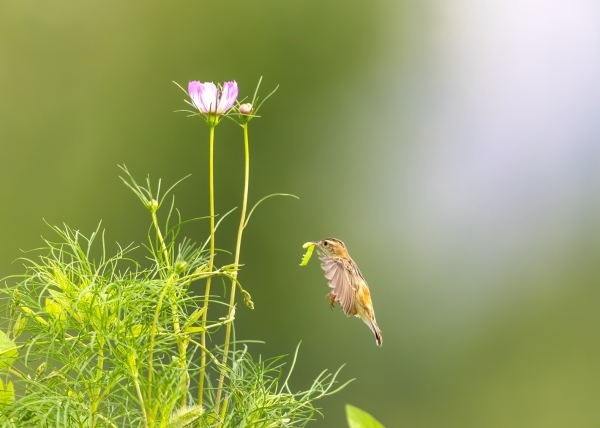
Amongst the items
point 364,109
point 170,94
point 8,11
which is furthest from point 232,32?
point 8,11

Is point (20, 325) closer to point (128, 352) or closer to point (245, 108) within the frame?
point (128, 352)

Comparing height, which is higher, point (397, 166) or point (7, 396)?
point (397, 166)

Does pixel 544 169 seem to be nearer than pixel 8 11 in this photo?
No

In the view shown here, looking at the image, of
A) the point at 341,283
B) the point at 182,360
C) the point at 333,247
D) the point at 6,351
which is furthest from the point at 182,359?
the point at 333,247

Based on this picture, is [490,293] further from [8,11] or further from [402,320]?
[8,11]

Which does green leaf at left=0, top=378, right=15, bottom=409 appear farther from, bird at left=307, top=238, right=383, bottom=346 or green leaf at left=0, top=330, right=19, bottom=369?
bird at left=307, top=238, right=383, bottom=346
